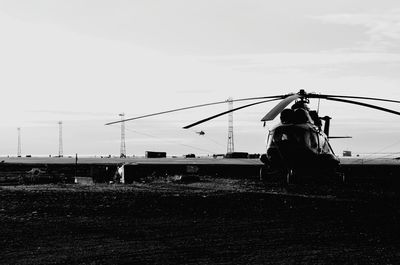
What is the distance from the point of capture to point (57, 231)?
1377 centimetres

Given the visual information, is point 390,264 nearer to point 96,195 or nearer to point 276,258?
point 276,258

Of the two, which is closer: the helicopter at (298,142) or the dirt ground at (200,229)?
the dirt ground at (200,229)

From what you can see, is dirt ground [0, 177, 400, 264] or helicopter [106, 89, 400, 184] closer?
dirt ground [0, 177, 400, 264]

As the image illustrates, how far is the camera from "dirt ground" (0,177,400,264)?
1063cm

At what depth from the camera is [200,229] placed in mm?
14008

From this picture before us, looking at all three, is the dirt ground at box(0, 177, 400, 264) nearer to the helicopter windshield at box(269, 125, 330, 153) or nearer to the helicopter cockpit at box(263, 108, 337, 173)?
the helicopter cockpit at box(263, 108, 337, 173)

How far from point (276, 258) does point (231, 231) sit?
335cm

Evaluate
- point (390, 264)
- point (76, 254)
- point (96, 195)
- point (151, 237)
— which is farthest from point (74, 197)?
point (390, 264)

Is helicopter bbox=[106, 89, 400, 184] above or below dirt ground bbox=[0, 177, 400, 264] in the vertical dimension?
above

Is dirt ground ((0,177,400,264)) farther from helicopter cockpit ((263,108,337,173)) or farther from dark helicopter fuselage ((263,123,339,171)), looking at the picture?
helicopter cockpit ((263,108,337,173))

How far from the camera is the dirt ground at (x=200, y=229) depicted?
10.6 meters

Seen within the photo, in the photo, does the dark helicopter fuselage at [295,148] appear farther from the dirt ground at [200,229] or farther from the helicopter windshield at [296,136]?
the dirt ground at [200,229]

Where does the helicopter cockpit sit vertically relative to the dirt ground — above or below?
above

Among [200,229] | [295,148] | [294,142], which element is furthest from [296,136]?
[200,229]
